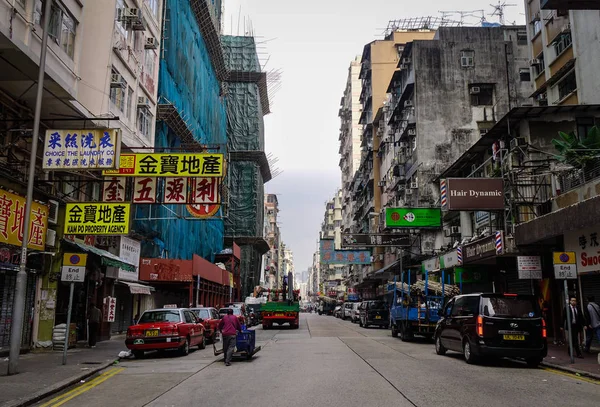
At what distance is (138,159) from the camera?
17.8 metres

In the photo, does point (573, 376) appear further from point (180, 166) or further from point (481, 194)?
point (180, 166)

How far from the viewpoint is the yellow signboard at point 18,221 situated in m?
14.9

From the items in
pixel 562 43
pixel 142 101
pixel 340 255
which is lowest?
pixel 340 255

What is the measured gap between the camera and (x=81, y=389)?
10.7m

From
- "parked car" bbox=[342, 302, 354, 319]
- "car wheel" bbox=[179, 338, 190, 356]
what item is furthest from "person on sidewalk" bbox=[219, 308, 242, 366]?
"parked car" bbox=[342, 302, 354, 319]

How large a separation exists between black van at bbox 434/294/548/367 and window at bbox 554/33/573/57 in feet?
52.5

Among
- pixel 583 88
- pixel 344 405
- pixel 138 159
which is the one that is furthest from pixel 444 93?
pixel 344 405

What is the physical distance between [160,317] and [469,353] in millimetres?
9416

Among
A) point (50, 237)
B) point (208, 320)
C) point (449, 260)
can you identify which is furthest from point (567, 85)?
point (50, 237)

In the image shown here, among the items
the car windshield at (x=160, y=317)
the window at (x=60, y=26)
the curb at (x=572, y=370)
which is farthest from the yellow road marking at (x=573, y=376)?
the window at (x=60, y=26)

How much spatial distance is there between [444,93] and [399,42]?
22.7 m

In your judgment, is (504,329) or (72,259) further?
(72,259)

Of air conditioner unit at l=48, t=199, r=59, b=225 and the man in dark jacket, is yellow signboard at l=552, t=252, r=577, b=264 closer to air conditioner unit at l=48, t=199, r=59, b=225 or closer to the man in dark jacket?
the man in dark jacket

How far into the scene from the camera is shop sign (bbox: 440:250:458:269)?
1101 inches
